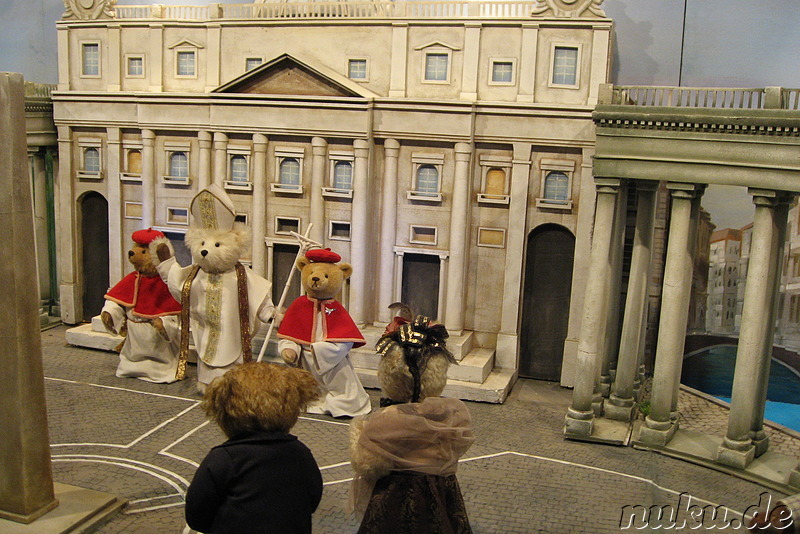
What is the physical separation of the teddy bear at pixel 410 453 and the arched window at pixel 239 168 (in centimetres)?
786

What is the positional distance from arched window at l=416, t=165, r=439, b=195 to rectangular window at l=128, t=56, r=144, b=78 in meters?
5.02

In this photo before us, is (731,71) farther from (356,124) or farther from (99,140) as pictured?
(99,140)

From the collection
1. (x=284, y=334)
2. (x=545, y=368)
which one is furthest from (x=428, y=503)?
(x=545, y=368)

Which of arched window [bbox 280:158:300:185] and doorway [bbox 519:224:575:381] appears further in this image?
arched window [bbox 280:158:300:185]

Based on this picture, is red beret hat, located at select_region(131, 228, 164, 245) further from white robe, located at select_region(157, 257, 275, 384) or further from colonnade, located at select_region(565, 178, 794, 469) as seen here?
colonnade, located at select_region(565, 178, 794, 469)

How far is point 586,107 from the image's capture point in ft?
37.3

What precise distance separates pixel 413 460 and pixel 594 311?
5068 mm

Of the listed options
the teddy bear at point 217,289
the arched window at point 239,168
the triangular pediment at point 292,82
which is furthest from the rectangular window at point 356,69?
the teddy bear at point 217,289

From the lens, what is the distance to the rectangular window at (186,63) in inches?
509

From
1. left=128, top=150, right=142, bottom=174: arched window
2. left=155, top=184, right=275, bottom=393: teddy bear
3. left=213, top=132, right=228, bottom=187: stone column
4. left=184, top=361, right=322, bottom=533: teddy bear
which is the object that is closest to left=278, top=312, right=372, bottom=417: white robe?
left=155, top=184, right=275, bottom=393: teddy bear

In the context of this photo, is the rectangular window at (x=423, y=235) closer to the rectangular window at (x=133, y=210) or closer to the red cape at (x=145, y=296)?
the red cape at (x=145, y=296)

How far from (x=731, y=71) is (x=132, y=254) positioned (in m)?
8.96

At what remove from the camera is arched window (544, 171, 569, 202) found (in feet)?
38.6

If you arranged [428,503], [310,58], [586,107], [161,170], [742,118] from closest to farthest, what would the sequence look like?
[428,503] < [742,118] < [586,107] < [310,58] < [161,170]
